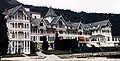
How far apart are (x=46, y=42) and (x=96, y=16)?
107 m

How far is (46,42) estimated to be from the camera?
78.7 meters

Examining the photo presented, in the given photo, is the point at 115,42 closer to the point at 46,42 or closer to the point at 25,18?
the point at 46,42

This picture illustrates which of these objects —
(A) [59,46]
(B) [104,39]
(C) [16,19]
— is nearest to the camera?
→ (C) [16,19]

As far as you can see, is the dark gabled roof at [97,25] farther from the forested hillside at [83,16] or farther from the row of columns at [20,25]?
the forested hillside at [83,16]

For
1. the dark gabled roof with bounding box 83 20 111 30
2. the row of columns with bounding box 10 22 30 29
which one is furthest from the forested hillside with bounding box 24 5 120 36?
the row of columns with bounding box 10 22 30 29

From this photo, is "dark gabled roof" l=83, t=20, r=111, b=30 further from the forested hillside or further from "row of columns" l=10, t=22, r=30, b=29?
the forested hillside

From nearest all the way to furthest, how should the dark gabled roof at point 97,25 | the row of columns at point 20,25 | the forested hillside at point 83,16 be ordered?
the row of columns at point 20,25 → the dark gabled roof at point 97,25 → the forested hillside at point 83,16

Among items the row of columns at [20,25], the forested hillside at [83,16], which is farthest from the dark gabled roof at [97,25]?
the forested hillside at [83,16]

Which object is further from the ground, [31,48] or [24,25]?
[24,25]

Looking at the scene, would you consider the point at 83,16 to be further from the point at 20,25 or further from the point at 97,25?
the point at 20,25

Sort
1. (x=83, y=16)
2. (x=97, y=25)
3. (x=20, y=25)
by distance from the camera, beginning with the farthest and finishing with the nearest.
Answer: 1. (x=83, y=16)
2. (x=97, y=25)
3. (x=20, y=25)

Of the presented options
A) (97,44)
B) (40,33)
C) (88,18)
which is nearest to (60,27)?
(40,33)

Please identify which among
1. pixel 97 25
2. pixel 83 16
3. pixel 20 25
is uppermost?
pixel 83 16

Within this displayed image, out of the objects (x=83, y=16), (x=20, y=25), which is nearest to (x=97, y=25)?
(x=20, y=25)
